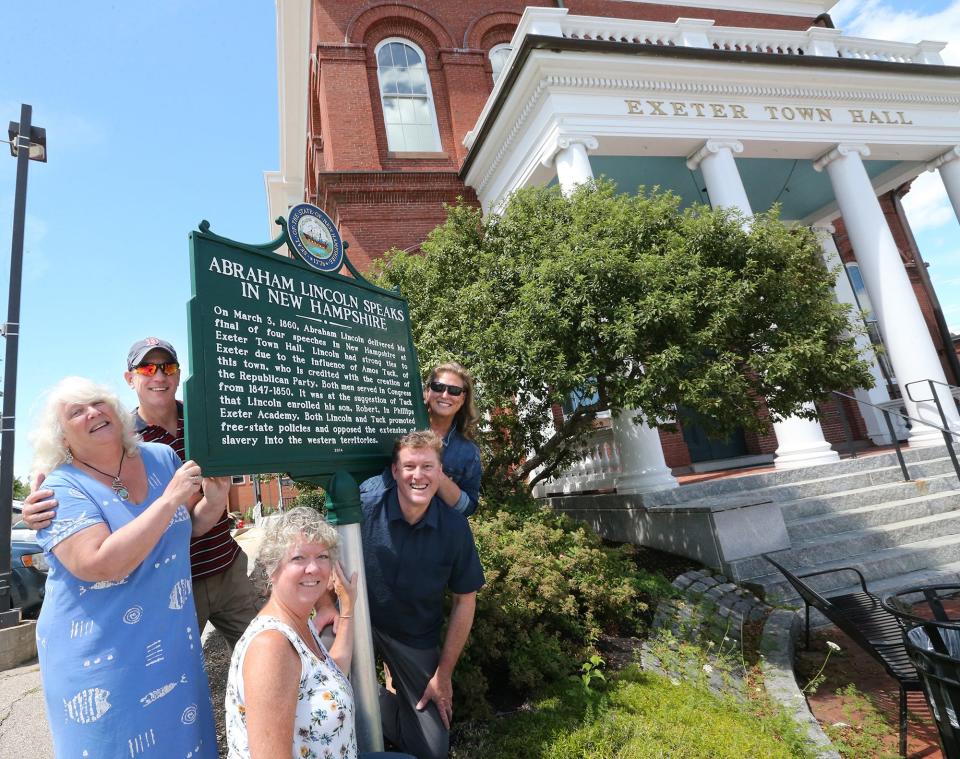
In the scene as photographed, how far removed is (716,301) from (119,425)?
4951 millimetres

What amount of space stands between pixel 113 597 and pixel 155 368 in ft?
4.15

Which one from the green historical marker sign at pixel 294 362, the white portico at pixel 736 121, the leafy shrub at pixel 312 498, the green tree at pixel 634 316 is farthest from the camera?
the white portico at pixel 736 121

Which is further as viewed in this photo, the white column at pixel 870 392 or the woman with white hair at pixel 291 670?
the white column at pixel 870 392

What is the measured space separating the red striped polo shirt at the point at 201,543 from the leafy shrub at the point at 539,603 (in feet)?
5.14

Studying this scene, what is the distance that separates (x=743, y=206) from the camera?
30.5 ft

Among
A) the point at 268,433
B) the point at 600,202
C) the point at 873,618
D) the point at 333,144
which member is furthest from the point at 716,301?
the point at 333,144

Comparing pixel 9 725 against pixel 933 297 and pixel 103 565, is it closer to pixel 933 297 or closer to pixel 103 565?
pixel 103 565

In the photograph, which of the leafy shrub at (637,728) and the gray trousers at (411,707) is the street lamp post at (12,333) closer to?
the gray trousers at (411,707)

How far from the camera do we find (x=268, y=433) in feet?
7.81

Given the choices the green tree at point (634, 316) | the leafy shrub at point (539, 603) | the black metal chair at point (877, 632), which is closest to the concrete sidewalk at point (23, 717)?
the leafy shrub at point (539, 603)

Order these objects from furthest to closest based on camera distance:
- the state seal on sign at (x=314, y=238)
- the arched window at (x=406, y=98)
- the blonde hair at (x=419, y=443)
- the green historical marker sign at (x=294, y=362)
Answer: the arched window at (x=406, y=98)
the state seal on sign at (x=314, y=238)
the blonde hair at (x=419, y=443)
the green historical marker sign at (x=294, y=362)

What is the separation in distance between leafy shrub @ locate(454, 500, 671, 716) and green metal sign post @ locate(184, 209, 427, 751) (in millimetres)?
1397

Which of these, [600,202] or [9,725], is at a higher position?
[600,202]

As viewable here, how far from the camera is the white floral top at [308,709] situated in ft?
5.88
